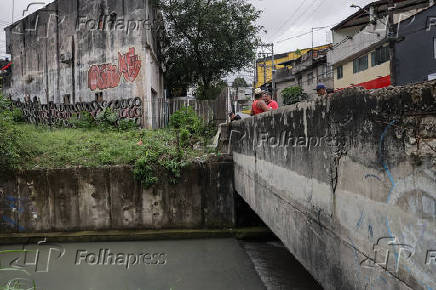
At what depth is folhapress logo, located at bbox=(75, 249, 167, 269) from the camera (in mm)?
8445

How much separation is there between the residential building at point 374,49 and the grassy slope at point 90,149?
48.1 ft

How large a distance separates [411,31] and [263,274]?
17.0 m

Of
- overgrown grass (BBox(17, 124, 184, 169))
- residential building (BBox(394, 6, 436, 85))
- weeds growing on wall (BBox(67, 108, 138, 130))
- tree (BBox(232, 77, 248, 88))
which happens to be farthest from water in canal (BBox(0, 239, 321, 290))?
tree (BBox(232, 77, 248, 88))

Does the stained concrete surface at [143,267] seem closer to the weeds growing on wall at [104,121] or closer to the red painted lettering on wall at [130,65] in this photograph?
the weeds growing on wall at [104,121]

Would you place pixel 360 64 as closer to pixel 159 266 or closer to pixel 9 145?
pixel 159 266

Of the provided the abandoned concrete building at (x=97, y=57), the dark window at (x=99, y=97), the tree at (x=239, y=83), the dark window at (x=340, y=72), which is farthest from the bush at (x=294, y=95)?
the dark window at (x=99, y=97)

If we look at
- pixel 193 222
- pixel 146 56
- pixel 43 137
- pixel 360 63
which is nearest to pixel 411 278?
pixel 193 222

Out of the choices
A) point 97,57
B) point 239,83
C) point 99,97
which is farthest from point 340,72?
point 239,83

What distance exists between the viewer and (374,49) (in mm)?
21672

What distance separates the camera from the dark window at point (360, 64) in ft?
75.6

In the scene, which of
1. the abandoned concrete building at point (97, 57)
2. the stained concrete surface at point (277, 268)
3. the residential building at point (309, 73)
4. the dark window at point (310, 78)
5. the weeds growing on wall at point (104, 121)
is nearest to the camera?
the stained concrete surface at point (277, 268)

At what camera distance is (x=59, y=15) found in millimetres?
17359

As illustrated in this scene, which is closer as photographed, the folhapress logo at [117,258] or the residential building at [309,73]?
the folhapress logo at [117,258]

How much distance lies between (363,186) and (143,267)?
266 inches
